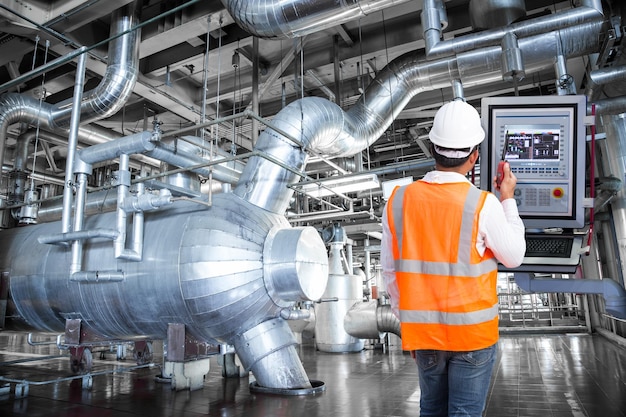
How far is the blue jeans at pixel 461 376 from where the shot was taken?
5.25ft

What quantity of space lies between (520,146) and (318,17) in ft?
9.74

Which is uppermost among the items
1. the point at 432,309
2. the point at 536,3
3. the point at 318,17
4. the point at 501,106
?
the point at 536,3

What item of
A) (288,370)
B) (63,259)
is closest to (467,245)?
(288,370)

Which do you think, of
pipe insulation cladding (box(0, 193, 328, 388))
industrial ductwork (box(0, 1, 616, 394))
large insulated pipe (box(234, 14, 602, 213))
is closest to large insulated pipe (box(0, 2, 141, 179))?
industrial ductwork (box(0, 1, 616, 394))

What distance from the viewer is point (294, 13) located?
4.64 metres

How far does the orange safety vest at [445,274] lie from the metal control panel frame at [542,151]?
867 mm

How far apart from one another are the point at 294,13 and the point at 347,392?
15.2ft

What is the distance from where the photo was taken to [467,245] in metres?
1.62

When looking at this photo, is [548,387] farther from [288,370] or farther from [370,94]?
[370,94]

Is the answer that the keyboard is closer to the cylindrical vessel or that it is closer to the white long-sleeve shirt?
the white long-sleeve shirt

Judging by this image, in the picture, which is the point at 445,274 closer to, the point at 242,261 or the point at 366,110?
the point at 242,261

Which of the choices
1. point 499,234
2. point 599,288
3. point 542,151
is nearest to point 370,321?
point 599,288

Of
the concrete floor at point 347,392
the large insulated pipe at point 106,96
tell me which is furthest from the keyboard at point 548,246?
the large insulated pipe at point 106,96

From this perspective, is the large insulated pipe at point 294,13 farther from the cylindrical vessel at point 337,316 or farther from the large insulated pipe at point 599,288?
the cylindrical vessel at point 337,316
